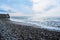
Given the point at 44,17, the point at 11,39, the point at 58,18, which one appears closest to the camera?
the point at 11,39

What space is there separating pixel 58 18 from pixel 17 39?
1799 cm

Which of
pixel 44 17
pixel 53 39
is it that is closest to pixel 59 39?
pixel 53 39

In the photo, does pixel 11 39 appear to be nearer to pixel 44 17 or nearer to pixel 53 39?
pixel 53 39

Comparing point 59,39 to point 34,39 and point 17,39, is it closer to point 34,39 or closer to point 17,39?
point 34,39

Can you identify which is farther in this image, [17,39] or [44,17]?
[44,17]

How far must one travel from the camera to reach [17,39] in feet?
33.7

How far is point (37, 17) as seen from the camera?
1299 inches

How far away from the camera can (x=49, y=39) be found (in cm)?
1067

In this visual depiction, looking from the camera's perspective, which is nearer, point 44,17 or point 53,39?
point 53,39

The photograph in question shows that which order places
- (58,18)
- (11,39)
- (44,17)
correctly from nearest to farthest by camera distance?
(11,39) → (58,18) → (44,17)

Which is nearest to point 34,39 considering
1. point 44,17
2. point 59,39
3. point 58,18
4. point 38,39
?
point 38,39

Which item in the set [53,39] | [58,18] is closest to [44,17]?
[58,18]

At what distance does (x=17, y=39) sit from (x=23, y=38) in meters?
0.52

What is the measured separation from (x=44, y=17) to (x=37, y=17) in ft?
5.59
